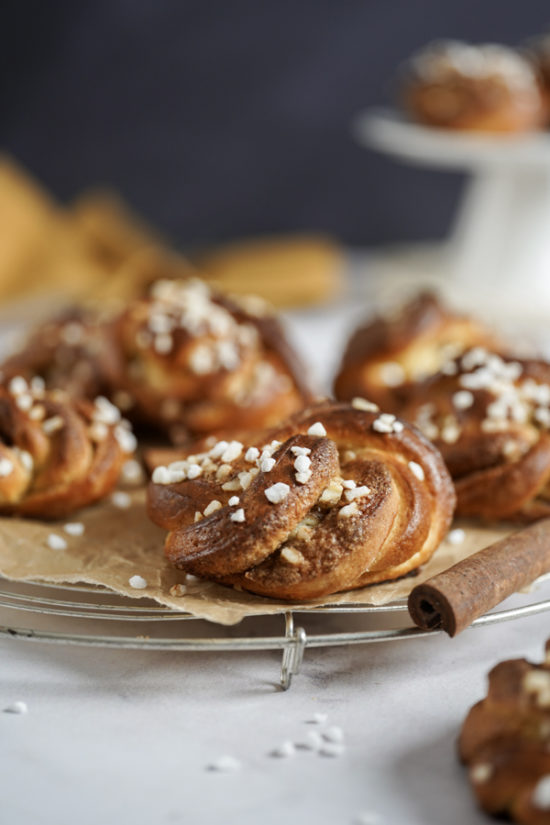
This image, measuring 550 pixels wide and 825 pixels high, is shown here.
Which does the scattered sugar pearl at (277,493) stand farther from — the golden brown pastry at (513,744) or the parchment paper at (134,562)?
the golden brown pastry at (513,744)

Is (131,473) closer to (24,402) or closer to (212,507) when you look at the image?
(24,402)

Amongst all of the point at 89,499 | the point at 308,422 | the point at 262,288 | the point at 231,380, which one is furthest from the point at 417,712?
the point at 262,288

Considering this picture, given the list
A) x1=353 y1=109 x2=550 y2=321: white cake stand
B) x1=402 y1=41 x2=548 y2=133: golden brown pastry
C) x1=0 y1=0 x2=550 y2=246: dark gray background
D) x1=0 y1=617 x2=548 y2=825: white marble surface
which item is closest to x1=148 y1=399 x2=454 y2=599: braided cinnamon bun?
x1=0 y1=617 x2=548 y2=825: white marble surface

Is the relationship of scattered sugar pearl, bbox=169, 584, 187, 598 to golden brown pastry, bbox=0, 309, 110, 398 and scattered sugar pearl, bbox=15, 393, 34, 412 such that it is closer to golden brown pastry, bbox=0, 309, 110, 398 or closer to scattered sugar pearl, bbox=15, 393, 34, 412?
scattered sugar pearl, bbox=15, 393, 34, 412

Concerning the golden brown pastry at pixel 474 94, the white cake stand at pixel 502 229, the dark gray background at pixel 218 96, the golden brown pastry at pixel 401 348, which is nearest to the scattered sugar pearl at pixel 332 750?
the golden brown pastry at pixel 401 348

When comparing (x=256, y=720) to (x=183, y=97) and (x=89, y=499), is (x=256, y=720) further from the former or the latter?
(x=183, y=97)
